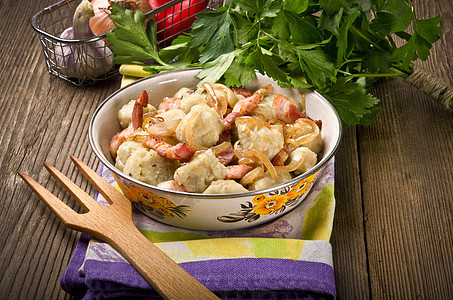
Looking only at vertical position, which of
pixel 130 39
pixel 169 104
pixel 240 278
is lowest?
pixel 240 278

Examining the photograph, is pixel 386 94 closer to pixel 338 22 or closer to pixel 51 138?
pixel 338 22

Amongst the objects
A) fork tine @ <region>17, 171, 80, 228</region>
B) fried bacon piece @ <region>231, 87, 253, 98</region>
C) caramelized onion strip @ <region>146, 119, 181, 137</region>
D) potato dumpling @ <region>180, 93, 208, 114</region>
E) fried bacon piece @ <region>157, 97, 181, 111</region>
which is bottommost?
fried bacon piece @ <region>231, 87, 253, 98</region>

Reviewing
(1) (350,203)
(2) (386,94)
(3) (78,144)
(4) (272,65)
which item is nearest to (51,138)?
(3) (78,144)

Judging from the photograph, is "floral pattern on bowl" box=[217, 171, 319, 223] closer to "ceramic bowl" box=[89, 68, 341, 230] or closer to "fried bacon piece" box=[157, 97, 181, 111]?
"ceramic bowl" box=[89, 68, 341, 230]

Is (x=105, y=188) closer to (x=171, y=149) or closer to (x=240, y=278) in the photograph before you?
(x=171, y=149)

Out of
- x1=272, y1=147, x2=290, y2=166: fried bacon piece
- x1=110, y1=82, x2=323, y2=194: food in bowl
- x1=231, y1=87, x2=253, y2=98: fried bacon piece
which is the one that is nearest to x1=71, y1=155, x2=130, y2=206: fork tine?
x1=110, y1=82, x2=323, y2=194: food in bowl

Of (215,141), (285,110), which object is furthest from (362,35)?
(215,141)
